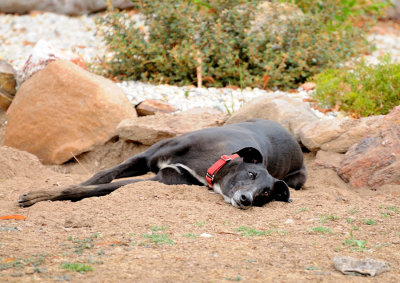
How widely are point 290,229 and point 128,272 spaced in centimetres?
151

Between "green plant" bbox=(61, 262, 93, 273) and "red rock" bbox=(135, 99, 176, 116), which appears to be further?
"red rock" bbox=(135, 99, 176, 116)

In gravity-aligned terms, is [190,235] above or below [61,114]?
above

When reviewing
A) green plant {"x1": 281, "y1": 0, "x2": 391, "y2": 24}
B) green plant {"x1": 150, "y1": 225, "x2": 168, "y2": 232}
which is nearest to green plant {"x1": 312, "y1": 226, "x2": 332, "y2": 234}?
green plant {"x1": 150, "y1": 225, "x2": 168, "y2": 232}

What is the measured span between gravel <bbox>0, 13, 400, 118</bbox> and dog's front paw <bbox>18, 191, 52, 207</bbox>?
10.3 feet

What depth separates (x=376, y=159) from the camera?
6.02m

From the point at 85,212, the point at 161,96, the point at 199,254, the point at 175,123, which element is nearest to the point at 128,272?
the point at 199,254

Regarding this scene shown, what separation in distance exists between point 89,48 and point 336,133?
21.1 ft

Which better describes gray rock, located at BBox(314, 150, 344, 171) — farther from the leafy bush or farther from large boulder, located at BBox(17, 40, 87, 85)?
large boulder, located at BBox(17, 40, 87, 85)

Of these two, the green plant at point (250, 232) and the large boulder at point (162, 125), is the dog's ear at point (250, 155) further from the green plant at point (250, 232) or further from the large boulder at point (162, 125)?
the large boulder at point (162, 125)

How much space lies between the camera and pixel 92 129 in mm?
7070

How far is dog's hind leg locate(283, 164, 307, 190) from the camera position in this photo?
605cm

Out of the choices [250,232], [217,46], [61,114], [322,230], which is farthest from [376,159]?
[61,114]

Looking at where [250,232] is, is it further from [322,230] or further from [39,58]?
[39,58]

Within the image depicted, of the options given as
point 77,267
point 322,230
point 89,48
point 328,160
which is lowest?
point 89,48
